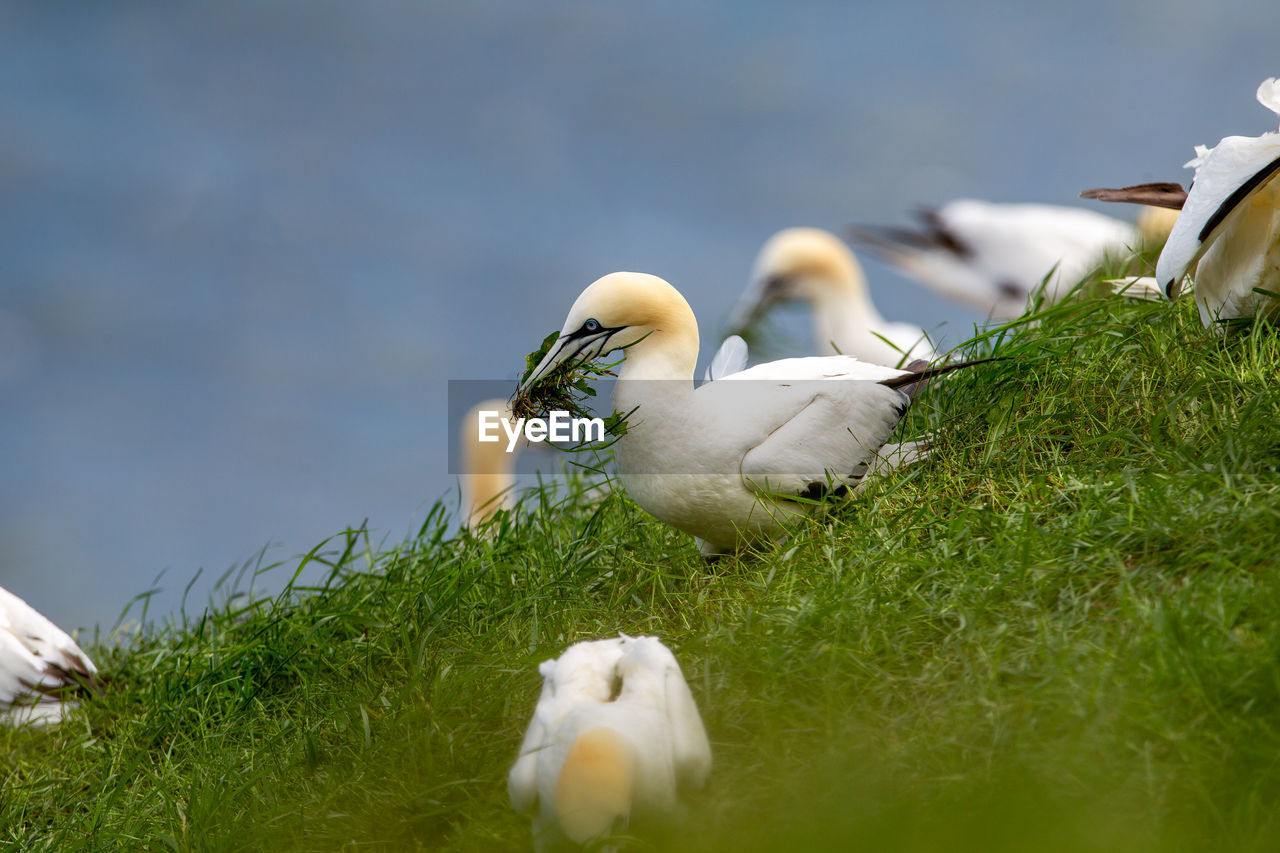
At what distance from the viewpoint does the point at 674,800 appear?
2.88 m

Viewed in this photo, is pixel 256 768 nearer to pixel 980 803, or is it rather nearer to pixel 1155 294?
pixel 980 803

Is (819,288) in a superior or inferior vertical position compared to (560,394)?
superior

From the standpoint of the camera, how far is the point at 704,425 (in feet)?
13.3

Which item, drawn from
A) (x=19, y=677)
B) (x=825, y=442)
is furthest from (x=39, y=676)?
(x=825, y=442)

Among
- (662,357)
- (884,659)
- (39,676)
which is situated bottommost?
(884,659)

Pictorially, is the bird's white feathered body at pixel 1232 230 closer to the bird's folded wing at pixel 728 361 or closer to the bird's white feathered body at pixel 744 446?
the bird's white feathered body at pixel 744 446

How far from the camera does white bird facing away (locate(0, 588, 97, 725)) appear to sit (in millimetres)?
5449

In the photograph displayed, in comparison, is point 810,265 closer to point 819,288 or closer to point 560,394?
point 819,288

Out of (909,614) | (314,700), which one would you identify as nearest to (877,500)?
(909,614)

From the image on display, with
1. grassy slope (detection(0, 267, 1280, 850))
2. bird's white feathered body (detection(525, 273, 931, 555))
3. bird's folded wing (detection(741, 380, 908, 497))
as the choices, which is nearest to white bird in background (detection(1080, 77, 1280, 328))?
grassy slope (detection(0, 267, 1280, 850))

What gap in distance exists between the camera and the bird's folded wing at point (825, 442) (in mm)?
4066

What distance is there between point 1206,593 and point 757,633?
1.26 meters

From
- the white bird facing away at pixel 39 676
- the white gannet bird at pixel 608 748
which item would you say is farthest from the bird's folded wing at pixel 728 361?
the white bird facing away at pixel 39 676

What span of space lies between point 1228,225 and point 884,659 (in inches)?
92.6
